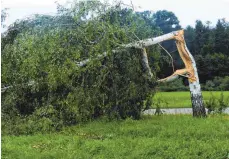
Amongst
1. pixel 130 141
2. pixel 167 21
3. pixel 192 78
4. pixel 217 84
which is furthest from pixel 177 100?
pixel 167 21

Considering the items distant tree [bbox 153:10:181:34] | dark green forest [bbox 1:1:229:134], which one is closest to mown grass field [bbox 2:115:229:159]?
dark green forest [bbox 1:1:229:134]

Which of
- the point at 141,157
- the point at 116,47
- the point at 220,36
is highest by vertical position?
the point at 220,36

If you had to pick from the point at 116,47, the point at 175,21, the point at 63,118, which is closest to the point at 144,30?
the point at 116,47

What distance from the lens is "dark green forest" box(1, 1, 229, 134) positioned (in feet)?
28.6

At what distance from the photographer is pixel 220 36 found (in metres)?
28.4

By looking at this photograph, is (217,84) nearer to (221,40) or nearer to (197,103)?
(221,40)

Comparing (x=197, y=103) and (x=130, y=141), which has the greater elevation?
(x=197, y=103)

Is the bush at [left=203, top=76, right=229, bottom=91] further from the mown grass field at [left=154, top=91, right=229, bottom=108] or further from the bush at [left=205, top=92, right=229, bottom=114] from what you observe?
the bush at [left=205, top=92, right=229, bottom=114]

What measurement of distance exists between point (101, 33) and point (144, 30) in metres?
1.46

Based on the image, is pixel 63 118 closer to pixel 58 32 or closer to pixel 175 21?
pixel 58 32

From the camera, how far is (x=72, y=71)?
888 centimetres

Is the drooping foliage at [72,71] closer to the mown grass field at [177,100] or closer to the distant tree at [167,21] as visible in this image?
the mown grass field at [177,100]

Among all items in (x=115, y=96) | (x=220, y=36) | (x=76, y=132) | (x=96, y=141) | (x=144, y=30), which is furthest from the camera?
(x=220, y=36)

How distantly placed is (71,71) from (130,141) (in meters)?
2.25
